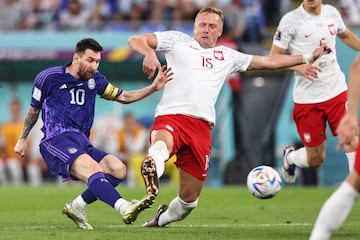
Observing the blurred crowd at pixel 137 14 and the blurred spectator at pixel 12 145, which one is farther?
the blurred crowd at pixel 137 14

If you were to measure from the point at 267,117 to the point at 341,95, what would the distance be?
11816 millimetres

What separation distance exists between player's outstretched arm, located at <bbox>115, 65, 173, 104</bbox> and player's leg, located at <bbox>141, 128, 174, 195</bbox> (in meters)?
0.47

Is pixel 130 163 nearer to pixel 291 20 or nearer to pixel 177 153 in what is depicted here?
pixel 291 20

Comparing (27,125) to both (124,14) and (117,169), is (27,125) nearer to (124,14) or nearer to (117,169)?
(117,169)

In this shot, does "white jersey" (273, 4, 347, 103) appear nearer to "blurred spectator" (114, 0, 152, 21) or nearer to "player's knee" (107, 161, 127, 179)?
"player's knee" (107, 161, 127, 179)

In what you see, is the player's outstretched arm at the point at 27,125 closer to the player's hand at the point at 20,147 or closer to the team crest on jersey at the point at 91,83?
the player's hand at the point at 20,147

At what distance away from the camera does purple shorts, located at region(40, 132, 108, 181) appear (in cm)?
1073

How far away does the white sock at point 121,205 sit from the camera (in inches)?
387

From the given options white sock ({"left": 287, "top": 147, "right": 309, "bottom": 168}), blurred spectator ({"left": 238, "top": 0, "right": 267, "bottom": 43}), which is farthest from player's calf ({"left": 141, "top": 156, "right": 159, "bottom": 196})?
blurred spectator ({"left": 238, "top": 0, "right": 267, "bottom": 43})

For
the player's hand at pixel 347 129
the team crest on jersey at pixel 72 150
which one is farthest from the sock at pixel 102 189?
the player's hand at pixel 347 129

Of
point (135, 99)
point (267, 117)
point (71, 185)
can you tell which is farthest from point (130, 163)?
point (135, 99)

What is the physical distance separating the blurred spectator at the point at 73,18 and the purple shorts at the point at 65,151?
14550mm

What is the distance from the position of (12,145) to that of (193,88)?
13851mm

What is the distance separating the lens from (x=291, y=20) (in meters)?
13.2
